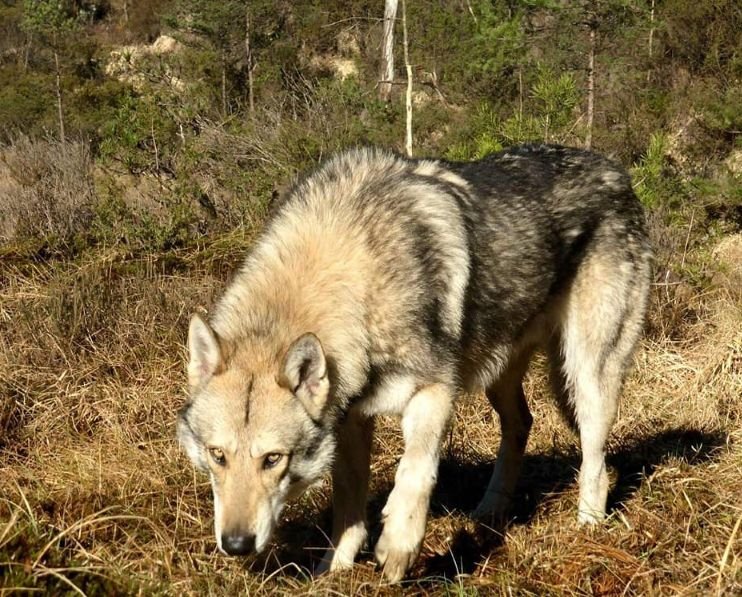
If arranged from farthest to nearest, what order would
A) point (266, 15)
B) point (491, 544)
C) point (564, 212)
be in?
point (266, 15) < point (564, 212) < point (491, 544)

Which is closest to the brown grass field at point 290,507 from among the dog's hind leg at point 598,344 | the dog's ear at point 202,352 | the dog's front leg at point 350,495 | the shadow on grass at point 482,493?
the shadow on grass at point 482,493

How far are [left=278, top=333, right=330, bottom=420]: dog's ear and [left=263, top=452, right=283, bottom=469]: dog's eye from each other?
21 cm

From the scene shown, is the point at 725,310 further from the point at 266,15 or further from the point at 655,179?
the point at 266,15

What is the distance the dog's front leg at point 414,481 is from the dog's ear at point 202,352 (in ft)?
2.97

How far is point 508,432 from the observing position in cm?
498

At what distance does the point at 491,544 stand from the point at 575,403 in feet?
3.47

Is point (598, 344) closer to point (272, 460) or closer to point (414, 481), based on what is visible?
point (414, 481)

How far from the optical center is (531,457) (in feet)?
18.4

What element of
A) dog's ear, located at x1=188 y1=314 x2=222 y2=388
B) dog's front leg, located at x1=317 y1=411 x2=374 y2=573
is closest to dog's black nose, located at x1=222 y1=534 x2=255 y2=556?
dog's ear, located at x1=188 y1=314 x2=222 y2=388

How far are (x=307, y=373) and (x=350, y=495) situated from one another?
1.15m

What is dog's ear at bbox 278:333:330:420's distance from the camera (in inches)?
118

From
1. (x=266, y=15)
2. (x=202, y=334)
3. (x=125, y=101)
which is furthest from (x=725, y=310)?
(x=266, y=15)

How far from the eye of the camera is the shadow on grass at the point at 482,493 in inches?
155

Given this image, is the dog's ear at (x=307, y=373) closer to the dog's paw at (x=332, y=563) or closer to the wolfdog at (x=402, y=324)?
the wolfdog at (x=402, y=324)
